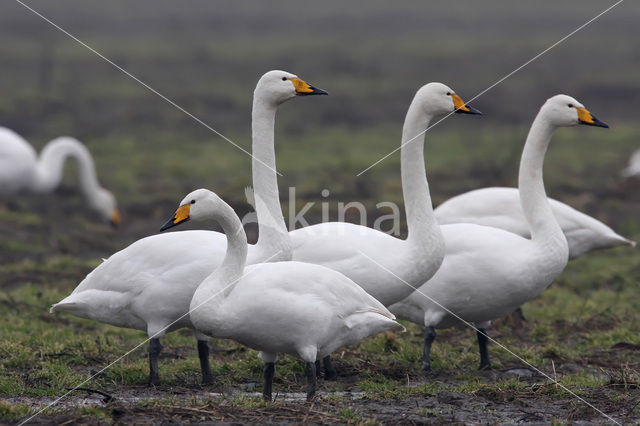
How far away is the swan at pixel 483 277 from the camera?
24.1ft

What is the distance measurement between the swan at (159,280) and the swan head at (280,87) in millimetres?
863

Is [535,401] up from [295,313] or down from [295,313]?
down

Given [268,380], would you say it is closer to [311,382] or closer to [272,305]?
[311,382]

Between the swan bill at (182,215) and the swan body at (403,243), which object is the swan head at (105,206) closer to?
the swan body at (403,243)

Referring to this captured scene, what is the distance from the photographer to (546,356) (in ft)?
25.5

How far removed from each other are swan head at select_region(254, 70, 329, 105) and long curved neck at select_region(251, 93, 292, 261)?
2.4 inches

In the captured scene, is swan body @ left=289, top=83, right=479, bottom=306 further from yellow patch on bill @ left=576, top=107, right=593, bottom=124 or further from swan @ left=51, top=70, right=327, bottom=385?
yellow patch on bill @ left=576, top=107, right=593, bottom=124

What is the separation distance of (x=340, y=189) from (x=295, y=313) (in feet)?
31.7

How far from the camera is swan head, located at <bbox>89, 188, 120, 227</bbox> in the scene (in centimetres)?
1390

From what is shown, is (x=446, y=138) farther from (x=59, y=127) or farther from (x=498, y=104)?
(x=59, y=127)

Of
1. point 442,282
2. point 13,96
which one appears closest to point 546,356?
point 442,282

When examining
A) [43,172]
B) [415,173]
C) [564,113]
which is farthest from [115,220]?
[564,113]

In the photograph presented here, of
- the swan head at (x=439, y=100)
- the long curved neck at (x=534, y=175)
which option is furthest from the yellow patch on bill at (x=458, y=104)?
the long curved neck at (x=534, y=175)

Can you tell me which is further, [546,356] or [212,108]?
[212,108]
